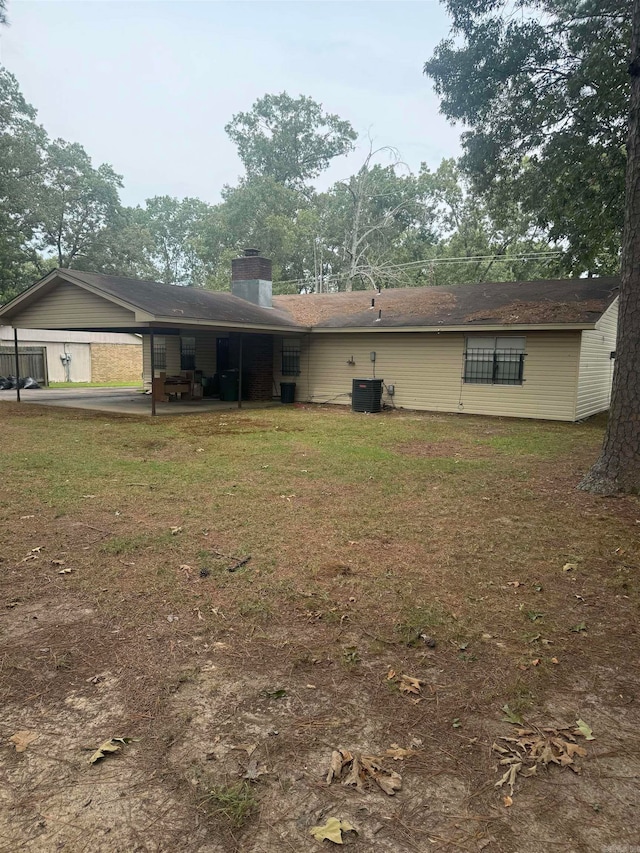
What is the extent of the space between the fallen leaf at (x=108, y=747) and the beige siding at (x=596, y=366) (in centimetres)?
1318

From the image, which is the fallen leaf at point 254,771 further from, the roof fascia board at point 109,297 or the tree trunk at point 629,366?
the roof fascia board at point 109,297

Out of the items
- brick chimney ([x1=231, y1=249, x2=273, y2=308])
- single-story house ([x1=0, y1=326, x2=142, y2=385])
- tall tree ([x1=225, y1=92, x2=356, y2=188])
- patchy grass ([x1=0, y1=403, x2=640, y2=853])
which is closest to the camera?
patchy grass ([x1=0, y1=403, x2=640, y2=853])

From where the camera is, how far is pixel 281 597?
349 cm

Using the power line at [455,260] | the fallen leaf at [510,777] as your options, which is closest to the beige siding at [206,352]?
the power line at [455,260]

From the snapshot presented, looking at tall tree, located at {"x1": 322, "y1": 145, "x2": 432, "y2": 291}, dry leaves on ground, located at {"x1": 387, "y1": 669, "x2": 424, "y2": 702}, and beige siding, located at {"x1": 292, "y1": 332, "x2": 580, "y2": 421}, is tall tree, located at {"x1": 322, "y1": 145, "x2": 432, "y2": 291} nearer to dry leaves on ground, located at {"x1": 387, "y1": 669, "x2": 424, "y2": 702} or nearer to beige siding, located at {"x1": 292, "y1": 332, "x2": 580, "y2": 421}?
beige siding, located at {"x1": 292, "y1": 332, "x2": 580, "y2": 421}

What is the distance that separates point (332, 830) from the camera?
1742 mm

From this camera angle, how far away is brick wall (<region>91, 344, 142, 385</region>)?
88.9 feet

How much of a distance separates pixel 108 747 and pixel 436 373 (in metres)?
13.8

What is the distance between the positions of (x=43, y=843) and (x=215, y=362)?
17885mm

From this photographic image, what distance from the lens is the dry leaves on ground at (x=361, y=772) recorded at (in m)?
1.94

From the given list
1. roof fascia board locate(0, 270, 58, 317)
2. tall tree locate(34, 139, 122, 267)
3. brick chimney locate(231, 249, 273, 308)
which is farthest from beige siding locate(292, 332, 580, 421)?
tall tree locate(34, 139, 122, 267)

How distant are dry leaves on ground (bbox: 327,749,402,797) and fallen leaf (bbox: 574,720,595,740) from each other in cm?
83

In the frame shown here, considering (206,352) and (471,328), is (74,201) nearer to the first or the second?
(206,352)


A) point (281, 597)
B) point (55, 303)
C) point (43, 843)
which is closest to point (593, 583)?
point (281, 597)
